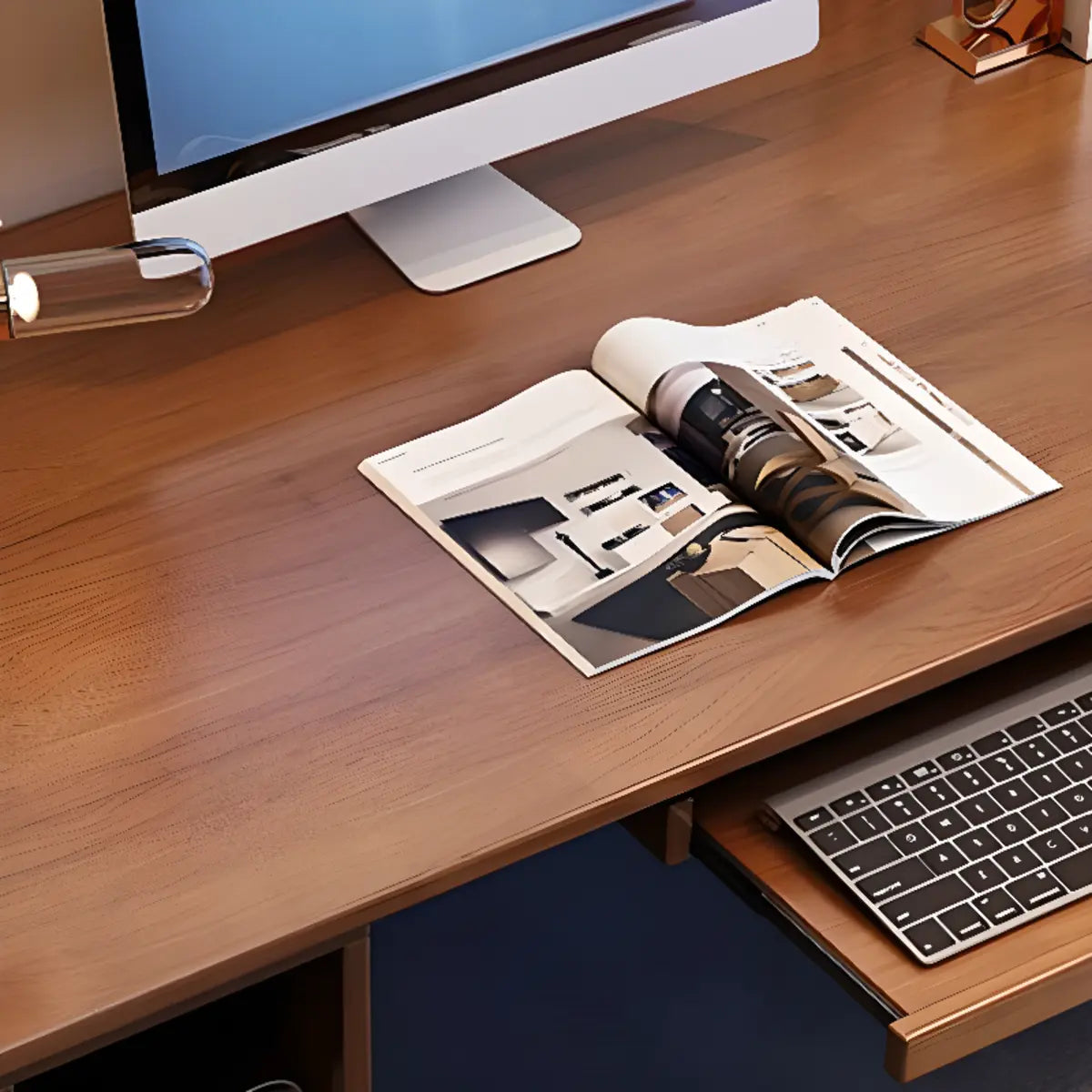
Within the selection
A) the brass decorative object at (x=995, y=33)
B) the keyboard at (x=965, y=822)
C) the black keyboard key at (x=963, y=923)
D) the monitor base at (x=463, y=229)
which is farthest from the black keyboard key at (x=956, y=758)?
the brass decorative object at (x=995, y=33)

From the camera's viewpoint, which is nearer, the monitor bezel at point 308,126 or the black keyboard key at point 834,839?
the black keyboard key at point 834,839

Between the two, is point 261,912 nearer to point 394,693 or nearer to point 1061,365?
point 394,693

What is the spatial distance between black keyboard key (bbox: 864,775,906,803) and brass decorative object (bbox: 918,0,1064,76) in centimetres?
75

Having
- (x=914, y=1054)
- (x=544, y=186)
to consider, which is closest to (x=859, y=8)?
(x=544, y=186)

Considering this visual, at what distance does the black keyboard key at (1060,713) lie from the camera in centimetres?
115

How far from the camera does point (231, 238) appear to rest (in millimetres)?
1254

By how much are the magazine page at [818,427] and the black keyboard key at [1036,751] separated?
5.7 inches

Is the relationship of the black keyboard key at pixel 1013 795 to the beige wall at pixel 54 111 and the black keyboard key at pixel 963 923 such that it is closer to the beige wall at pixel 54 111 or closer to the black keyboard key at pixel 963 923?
the black keyboard key at pixel 963 923

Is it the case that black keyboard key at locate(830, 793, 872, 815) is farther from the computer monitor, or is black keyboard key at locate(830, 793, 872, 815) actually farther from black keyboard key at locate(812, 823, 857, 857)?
the computer monitor

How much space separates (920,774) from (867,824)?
6cm

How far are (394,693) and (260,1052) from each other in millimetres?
298

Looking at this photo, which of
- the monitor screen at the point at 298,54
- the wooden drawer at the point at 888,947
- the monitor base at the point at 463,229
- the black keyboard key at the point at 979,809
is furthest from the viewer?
the monitor base at the point at 463,229

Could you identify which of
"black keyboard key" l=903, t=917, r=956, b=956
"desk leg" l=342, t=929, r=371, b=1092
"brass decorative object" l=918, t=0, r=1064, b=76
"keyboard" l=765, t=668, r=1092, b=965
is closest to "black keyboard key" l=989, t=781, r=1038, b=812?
"keyboard" l=765, t=668, r=1092, b=965

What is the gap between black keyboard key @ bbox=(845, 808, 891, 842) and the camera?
108 cm
